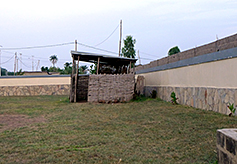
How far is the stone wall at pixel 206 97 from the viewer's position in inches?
303

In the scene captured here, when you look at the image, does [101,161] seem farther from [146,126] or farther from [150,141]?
[146,126]

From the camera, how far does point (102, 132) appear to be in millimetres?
6312

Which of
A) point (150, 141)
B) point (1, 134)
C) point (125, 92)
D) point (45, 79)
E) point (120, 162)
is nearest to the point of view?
point (120, 162)

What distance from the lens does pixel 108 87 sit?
14.0 meters

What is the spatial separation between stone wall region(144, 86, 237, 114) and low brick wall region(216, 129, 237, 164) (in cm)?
400

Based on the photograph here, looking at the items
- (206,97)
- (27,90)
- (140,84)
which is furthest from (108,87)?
(27,90)

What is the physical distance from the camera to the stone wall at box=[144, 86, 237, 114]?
7.70 meters

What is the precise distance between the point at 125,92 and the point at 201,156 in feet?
33.1

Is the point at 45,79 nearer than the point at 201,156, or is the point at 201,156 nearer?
the point at 201,156

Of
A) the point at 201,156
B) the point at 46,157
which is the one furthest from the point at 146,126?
the point at 46,157

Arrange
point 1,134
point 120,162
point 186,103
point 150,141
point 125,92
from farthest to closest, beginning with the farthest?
point 125,92
point 186,103
point 1,134
point 150,141
point 120,162

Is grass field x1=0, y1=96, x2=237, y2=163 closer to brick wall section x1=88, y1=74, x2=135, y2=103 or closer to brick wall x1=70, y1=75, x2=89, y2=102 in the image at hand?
brick wall section x1=88, y1=74, x2=135, y2=103

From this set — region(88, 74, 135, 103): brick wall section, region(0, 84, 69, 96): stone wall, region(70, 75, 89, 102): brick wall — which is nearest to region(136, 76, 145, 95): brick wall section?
region(88, 74, 135, 103): brick wall section

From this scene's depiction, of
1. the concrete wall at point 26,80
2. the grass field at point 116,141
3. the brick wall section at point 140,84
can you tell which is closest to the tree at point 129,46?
the concrete wall at point 26,80
